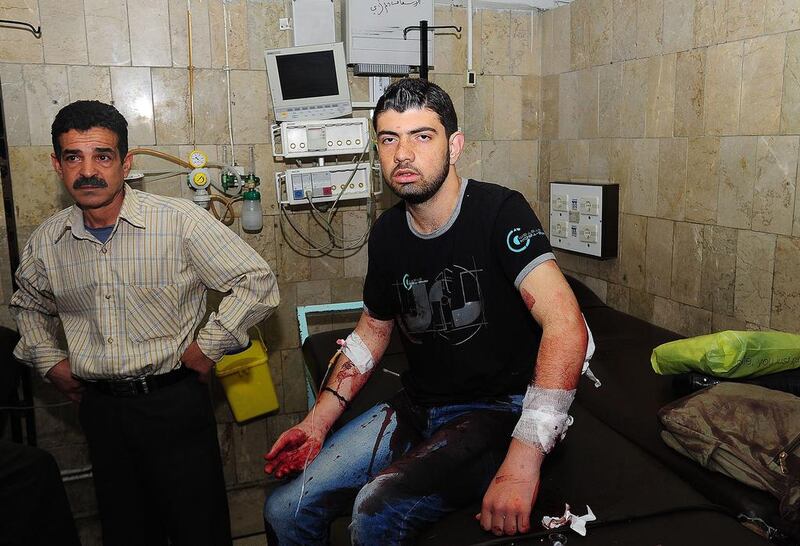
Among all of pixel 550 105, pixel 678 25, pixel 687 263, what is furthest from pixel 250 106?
pixel 687 263

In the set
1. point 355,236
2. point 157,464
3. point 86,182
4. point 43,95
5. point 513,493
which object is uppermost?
point 43,95

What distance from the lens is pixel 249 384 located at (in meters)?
3.56

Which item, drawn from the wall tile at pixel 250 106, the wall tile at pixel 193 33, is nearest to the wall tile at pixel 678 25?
the wall tile at pixel 250 106

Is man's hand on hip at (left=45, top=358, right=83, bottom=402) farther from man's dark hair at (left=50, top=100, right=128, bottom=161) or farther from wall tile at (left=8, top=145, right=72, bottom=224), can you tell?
wall tile at (left=8, top=145, right=72, bottom=224)

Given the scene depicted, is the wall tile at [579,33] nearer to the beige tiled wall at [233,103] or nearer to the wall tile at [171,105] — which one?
the beige tiled wall at [233,103]

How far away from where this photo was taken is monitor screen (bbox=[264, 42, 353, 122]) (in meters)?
3.48

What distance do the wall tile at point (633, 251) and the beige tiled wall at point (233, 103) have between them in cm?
40

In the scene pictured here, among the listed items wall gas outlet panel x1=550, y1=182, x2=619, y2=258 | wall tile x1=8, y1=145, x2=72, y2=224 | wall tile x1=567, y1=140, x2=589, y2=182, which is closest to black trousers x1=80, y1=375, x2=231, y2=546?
wall tile x1=8, y1=145, x2=72, y2=224

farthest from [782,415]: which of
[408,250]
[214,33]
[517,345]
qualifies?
[214,33]

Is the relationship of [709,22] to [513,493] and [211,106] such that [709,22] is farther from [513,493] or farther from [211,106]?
[211,106]

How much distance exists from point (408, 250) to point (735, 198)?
1591 millimetres

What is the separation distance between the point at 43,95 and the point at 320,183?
1446 mm

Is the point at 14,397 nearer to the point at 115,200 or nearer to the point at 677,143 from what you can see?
the point at 115,200

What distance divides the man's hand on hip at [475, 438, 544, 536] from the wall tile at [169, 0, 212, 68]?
277cm
